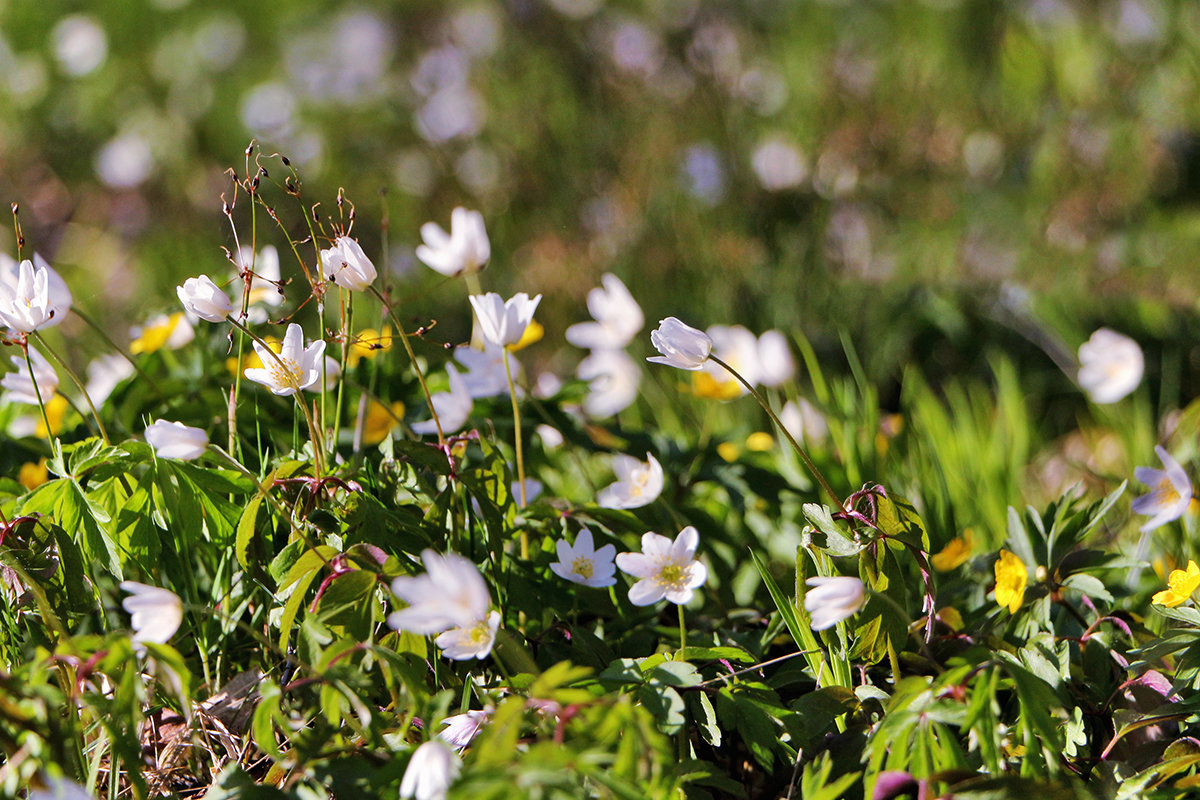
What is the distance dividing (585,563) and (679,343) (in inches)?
10.7

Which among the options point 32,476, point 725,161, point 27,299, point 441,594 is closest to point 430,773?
point 441,594

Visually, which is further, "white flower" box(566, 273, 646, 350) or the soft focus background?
the soft focus background

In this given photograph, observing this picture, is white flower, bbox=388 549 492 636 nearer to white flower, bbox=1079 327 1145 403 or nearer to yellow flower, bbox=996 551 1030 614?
yellow flower, bbox=996 551 1030 614

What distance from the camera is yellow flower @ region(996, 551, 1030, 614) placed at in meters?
1.04

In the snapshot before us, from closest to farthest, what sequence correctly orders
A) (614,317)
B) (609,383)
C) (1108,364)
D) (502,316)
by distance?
(502,316) < (614,317) < (609,383) < (1108,364)

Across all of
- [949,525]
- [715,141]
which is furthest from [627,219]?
[949,525]

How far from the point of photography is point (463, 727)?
2.91ft

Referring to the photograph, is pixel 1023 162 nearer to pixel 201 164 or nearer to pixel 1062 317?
pixel 1062 317

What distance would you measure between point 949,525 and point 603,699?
0.84m

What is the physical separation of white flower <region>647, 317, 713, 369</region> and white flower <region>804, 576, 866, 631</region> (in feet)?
0.80

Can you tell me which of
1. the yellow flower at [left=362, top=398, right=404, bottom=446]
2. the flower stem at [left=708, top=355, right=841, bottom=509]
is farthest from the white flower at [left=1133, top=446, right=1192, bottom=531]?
the yellow flower at [left=362, top=398, right=404, bottom=446]

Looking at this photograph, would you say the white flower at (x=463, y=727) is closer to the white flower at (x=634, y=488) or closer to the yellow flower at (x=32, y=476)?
the white flower at (x=634, y=488)

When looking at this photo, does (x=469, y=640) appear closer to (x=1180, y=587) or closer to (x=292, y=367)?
(x=292, y=367)

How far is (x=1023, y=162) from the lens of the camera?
3.70m
